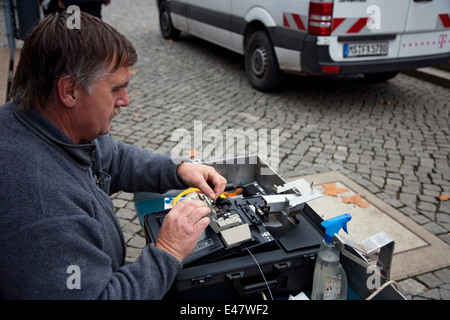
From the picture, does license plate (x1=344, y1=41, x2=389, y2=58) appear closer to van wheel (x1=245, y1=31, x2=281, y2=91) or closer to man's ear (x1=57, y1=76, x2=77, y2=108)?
van wheel (x1=245, y1=31, x2=281, y2=91)

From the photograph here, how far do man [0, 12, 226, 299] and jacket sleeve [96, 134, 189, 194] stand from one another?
1.49ft

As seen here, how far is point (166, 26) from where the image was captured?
8438 mm

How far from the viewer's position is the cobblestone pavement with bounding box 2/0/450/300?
3.40m

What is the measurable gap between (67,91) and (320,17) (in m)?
3.86

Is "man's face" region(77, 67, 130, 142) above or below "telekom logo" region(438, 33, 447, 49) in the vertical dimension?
above

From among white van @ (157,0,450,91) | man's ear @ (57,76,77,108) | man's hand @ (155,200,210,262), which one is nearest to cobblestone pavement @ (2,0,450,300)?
white van @ (157,0,450,91)

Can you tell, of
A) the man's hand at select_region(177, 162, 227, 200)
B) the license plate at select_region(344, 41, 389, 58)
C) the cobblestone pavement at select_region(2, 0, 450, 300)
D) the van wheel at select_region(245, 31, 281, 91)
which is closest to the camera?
the man's hand at select_region(177, 162, 227, 200)

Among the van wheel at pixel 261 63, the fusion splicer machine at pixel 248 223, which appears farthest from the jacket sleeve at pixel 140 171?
the van wheel at pixel 261 63

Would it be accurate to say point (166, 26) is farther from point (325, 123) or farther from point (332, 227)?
point (332, 227)

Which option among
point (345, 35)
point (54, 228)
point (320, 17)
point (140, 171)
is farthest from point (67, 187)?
point (345, 35)

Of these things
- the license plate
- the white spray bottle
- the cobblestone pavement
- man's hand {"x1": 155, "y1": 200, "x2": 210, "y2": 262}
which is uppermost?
man's hand {"x1": 155, "y1": 200, "x2": 210, "y2": 262}

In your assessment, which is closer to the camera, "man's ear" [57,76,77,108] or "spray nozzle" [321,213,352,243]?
"man's ear" [57,76,77,108]
